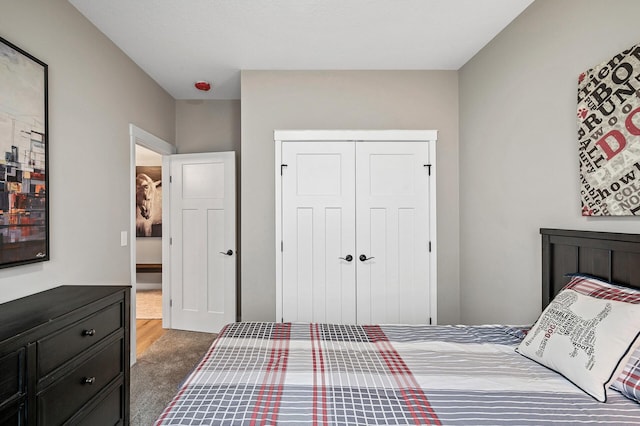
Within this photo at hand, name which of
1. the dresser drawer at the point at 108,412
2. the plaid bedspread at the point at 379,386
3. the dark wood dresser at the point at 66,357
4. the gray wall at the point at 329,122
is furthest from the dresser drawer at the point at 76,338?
the gray wall at the point at 329,122

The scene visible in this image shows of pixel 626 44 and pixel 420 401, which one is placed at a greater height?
pixel 626 44

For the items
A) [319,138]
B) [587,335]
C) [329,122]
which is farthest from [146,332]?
[587,335]

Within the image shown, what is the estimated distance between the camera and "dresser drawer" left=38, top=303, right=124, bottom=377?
1.39 m

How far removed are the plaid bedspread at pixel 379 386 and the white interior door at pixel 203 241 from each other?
6.72ft

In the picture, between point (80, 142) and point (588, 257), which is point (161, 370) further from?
point (588, 257)

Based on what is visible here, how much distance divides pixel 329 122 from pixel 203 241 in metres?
1.98

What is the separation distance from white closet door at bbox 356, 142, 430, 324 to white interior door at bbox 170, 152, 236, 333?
1.52m

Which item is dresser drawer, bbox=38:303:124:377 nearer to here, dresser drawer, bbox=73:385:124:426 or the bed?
dresser drawer, bbox=73:385:124:426

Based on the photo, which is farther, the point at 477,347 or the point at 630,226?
the point at 477,347

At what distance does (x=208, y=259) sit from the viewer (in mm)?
3785

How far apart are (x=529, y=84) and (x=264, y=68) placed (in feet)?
7.16

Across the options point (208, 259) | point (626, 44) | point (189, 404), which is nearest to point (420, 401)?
point (189, 404)

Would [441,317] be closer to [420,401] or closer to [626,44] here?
[420,401]

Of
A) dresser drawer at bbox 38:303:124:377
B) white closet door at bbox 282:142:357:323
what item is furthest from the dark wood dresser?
white closet door at bbox 282:142:357:323
